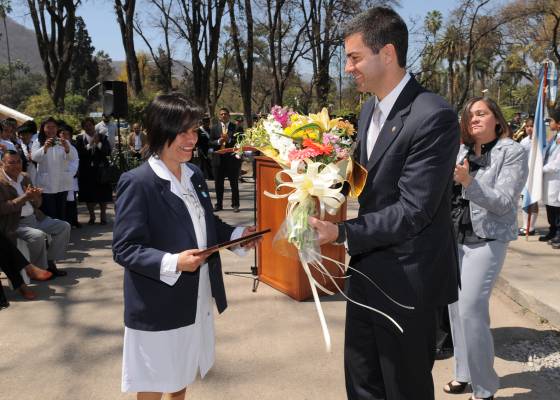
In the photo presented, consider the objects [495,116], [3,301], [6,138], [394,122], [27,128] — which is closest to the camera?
[394,122]

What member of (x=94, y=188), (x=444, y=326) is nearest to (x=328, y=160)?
(x=444, y=326)

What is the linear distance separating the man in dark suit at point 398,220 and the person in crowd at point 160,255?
2.36 feet

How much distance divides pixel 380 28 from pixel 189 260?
1269 millimetres

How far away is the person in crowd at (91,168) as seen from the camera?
9.27 m

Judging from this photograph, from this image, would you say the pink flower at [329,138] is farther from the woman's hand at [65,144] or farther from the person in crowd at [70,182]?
the woman's hand at [65,144]

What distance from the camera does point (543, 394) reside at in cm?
327

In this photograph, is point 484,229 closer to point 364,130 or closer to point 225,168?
point 364,130

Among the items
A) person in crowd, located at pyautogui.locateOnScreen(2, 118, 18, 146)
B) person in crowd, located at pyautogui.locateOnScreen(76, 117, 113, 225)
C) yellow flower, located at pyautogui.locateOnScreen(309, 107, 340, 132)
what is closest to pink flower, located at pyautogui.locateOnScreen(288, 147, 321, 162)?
yellow flower, located at pyautogui.locateOnScreen(309, 107, 340, 132)

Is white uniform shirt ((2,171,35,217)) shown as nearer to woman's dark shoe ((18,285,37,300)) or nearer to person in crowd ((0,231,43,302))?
person in crowd ((0,231,43,302))

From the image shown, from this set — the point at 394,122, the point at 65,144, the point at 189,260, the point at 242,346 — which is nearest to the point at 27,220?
the point at 65,144

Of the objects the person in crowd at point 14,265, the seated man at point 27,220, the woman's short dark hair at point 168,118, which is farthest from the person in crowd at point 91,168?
the woman's short dark hair at point 168,118

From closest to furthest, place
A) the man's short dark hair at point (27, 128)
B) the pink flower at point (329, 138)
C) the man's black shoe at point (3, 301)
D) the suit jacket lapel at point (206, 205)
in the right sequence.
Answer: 1. the pink flower at point (329, 138)
2. the suit jacket lapel at point (206, 205)
3. the man's black shoe at point (3, 301)
4. the man's short dark hair at point (27, 128)

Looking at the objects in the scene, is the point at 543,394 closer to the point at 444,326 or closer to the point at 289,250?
the point at 444,326

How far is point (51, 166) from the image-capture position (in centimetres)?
775
